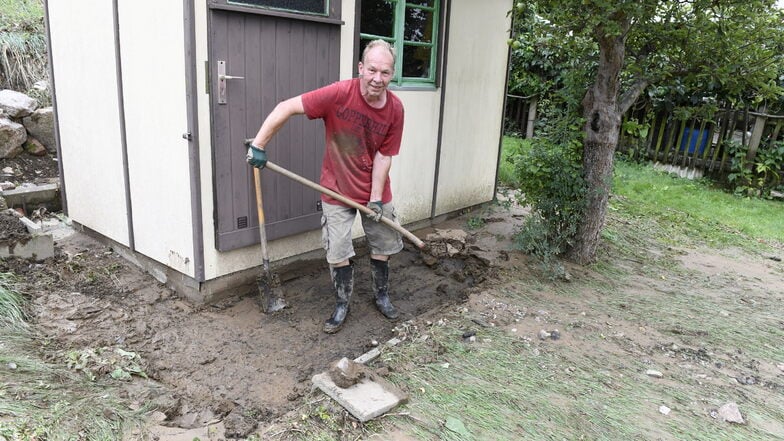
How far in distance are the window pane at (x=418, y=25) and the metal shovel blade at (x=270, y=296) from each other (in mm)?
2674

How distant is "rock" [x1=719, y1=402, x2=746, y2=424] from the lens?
313 cm

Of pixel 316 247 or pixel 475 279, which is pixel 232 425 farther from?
pixel 475 279

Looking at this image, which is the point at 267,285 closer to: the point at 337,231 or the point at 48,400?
the point at 337,231

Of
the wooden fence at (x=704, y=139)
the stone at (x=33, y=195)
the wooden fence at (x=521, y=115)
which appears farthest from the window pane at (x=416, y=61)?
the wooden fence at (x=521, y=115)

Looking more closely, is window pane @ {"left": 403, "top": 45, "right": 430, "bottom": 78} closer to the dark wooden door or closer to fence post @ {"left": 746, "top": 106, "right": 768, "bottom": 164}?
the dark wooden door

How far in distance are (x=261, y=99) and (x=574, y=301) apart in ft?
9.49

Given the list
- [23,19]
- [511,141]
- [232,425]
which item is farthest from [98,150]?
[511,141]

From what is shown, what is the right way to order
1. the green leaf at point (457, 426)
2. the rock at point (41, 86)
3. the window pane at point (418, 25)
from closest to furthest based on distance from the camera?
the green leaf at point (457, 426), the window pane at point (418, 25), the rock at point (41, 86)

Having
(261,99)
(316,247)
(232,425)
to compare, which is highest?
(261,99)

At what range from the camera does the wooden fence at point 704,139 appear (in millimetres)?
8789

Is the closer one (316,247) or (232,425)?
(232,425)

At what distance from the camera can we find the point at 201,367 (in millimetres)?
3535

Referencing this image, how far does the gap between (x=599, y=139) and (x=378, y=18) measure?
2.23 metres

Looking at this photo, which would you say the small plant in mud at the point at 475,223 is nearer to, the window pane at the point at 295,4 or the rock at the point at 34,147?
the window pane at the point at 295,4
